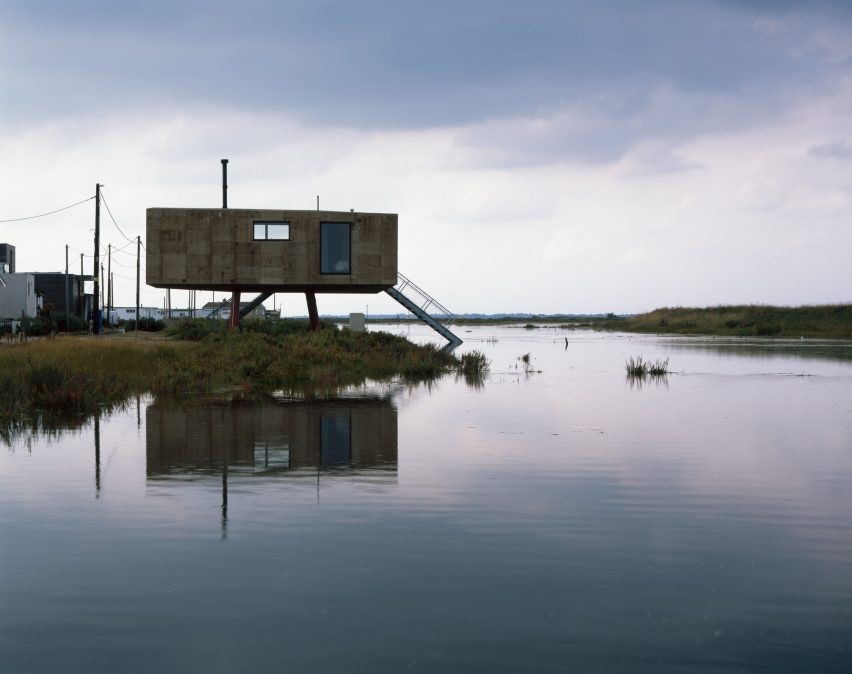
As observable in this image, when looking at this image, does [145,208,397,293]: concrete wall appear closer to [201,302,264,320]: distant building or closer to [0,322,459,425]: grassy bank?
[0,322,459,425]: grassy bank

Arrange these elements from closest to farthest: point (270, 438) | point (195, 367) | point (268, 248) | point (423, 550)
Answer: point (423, 550) → point (270, 438) → point (195, 367) → point (268, 248)

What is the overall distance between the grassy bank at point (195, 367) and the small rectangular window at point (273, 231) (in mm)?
4398

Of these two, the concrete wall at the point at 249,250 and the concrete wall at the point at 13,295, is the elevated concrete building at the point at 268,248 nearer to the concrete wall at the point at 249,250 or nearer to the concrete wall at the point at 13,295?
the concrete wall at the point at 249,250

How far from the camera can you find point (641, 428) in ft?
65.0

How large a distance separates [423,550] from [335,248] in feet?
111

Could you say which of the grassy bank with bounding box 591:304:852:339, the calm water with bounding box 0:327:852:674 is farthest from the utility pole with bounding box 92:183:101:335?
the grassy bank with bounding box 591:304:852:339

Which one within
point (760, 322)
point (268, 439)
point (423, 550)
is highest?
point (760, 322)

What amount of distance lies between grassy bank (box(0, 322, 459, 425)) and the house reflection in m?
2.55

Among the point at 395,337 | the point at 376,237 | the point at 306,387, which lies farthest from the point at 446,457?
the point at 395,337

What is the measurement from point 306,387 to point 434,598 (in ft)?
72.3

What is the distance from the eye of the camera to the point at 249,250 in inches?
1636

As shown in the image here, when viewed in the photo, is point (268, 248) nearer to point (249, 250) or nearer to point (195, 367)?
point (249, 250)

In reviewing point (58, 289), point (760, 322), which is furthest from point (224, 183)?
point (760, 322)

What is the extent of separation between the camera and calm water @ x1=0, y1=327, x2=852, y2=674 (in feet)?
21.8
